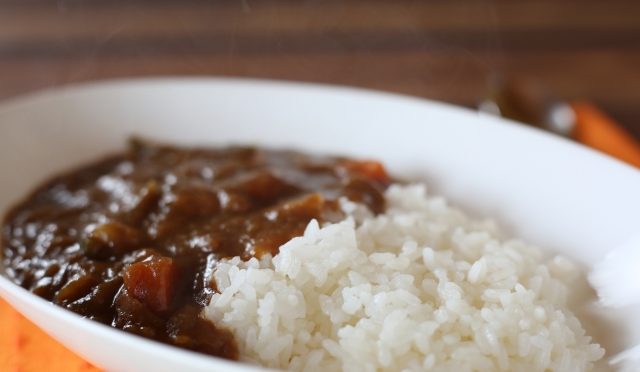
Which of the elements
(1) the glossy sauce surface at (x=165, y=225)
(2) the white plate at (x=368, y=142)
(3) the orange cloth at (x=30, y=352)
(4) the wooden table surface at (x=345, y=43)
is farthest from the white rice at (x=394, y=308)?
(4) the wooden table surface at (x=345, y=43)

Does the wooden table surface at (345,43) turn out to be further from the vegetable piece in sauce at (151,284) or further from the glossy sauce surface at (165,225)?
the vegetable piece in sauce at (151,284)

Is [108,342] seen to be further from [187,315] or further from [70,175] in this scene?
[70,175]

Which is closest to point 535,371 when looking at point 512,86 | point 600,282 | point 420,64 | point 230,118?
point 600,282

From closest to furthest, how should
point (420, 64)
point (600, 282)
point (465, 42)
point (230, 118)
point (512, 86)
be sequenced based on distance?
point (600, 282) < point (230, 118) < point (512, 86) < point (420, 64) < point (465, 42)

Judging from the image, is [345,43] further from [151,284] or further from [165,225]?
[151,284]

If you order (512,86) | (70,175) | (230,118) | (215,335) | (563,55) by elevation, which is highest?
(563,55)

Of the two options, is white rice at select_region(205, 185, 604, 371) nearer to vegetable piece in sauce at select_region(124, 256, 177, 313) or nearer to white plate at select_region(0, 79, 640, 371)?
vegetable piece in sauce at select_region(124, 256, 177, 313)

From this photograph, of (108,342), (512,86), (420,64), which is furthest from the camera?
(420,64)
